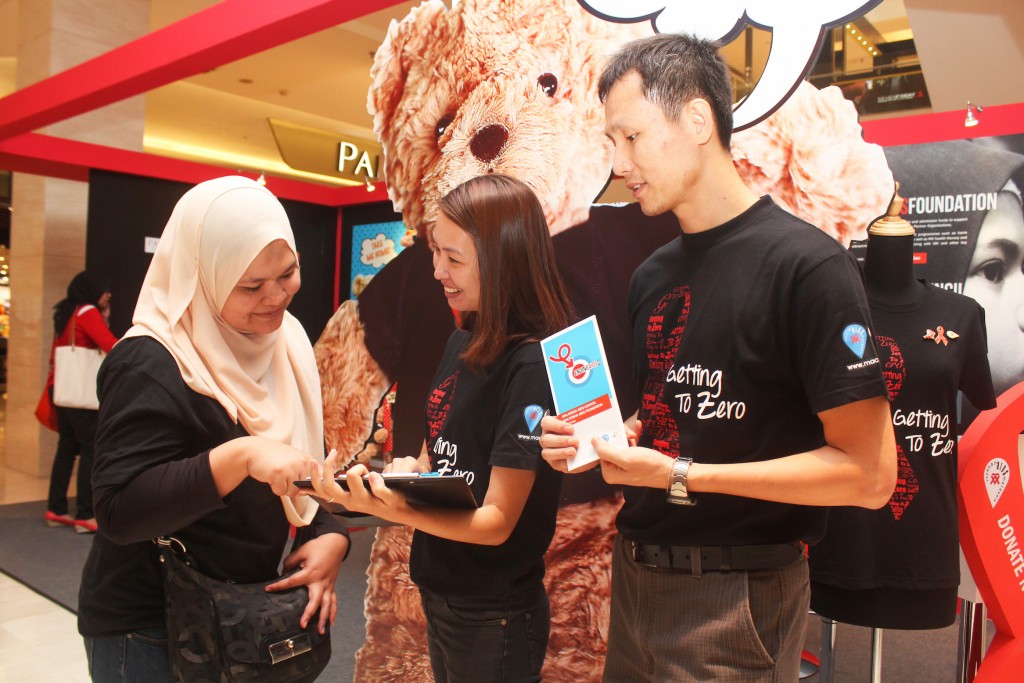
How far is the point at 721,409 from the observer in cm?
125

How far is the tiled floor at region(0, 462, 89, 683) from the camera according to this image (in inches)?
126

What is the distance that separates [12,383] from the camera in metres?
7.16

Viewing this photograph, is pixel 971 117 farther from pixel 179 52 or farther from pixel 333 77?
pixel 333 77

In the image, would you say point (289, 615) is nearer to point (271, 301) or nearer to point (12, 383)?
point (271, 301)

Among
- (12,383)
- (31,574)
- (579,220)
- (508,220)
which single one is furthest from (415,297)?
(12,383)

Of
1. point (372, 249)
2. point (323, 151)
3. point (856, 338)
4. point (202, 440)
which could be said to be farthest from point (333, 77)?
point (856, 338)

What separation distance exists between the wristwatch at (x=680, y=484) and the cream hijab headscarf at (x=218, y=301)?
755 millimetres

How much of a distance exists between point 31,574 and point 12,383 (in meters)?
3.52

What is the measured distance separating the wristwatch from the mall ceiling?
4.64 ft

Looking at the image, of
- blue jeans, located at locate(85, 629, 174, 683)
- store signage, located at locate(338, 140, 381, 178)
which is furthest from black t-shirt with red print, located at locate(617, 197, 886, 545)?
store signage, located at locate(338, 140, 381, 178)

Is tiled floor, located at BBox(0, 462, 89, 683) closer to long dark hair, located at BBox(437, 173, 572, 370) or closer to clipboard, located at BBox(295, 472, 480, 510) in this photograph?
clipboard, located at BBox(295, 472, 480, 510)

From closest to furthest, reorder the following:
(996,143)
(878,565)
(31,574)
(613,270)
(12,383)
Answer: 1. (878,565)
2. (996,143)
3. (613,270)
4. (31,574)
5. (12,383)

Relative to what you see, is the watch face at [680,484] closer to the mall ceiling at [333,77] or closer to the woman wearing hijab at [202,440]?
the woman wearing hijab at [202,440]

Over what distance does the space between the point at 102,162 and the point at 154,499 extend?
17.7 ft
